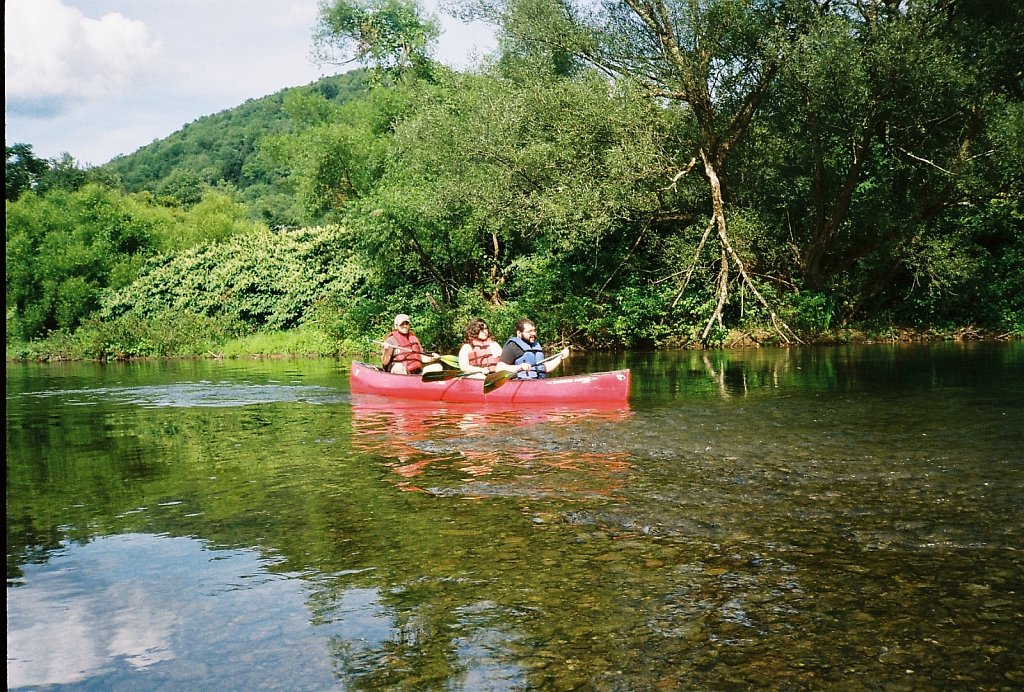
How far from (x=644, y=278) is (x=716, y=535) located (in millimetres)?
19804

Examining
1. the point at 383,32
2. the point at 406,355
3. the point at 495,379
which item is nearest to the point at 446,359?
the point at 406,355

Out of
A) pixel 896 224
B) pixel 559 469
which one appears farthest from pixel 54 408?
pixel 896 224

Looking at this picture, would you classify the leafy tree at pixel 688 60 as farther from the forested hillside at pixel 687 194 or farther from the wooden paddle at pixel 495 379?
the wooden paddle at pixel 495 379

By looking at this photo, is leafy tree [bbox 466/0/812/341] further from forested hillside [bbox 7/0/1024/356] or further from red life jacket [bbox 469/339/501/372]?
red life jacket [bbox 469/339/501/372]

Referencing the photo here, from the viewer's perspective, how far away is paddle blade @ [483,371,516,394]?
44.2 ft

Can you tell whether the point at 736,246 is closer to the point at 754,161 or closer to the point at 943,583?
the point at 754,161

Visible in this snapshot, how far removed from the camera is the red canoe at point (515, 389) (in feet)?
42.3

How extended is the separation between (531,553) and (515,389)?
7619mm

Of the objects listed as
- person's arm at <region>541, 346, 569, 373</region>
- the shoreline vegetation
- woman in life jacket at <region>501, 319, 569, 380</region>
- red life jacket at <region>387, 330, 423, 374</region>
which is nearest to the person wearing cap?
red life jacket at <region>387, 330, 423, 374</region>

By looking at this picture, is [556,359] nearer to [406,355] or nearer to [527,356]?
[527,356]

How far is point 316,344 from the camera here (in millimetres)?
29094

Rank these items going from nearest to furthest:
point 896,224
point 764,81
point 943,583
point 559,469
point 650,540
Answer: point 943,583 → point 650,540 → point 559,469 → point 764,81 → point 896,224

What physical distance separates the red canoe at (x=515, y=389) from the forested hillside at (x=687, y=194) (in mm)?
8543

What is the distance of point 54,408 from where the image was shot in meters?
15.3
